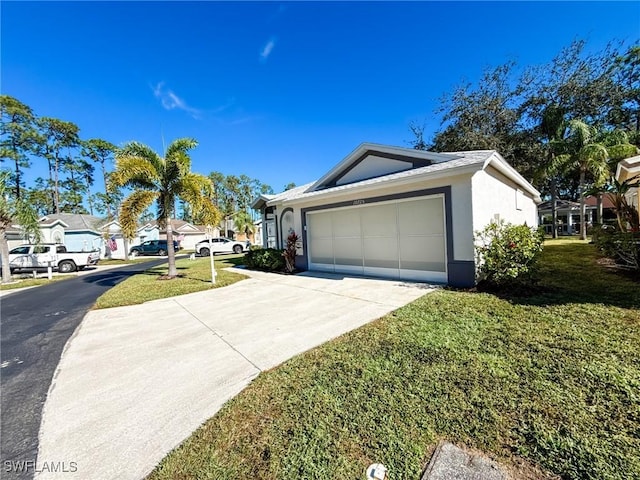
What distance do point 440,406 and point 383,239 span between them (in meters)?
7.12

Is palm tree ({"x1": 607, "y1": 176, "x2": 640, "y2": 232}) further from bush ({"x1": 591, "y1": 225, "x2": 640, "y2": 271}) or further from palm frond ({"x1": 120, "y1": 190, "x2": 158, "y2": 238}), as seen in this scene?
palm frond ({"x1": 120, "y1": 190, "x2": 158, "y2": 238})

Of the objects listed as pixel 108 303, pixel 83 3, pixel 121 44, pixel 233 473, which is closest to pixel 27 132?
pixel 121 44

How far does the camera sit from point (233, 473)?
6.68ft

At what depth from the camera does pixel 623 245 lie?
688 cm

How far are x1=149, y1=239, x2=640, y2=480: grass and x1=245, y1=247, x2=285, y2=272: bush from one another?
8157 mm

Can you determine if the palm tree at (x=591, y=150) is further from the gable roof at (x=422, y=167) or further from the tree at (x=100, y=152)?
the tree at (x=100, y=152)

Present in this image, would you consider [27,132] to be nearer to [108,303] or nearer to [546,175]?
[108,303]

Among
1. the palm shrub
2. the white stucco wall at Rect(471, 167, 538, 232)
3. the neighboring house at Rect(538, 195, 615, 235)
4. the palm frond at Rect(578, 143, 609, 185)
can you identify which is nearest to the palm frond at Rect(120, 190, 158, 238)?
the palm shrub

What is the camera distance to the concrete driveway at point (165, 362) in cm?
241

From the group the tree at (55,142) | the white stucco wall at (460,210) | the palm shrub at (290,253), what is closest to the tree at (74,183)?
the tree at (55,142)

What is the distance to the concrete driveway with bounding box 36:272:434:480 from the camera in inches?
94.8

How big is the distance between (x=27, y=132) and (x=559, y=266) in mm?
46139

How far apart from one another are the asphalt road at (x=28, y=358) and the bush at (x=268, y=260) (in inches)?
240

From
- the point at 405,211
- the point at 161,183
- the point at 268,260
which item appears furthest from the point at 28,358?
the point at 405,211
